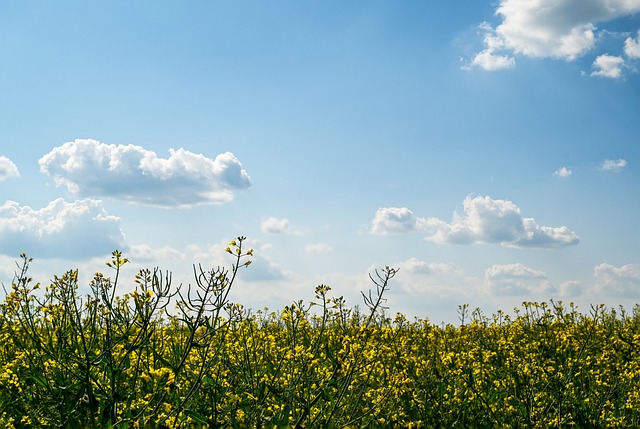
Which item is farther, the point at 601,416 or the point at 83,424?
the point at 601,416

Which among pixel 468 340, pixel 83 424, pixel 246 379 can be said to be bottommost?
pixel 83 424

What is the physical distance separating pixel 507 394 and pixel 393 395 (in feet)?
6.15

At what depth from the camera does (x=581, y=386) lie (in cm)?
708

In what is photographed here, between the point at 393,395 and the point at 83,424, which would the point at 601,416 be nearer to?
the point at 393,395

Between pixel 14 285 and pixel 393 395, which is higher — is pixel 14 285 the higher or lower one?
the higher one

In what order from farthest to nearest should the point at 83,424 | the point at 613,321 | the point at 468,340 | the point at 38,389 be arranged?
1. the point at 613,321
2. the point at 468,340
3. the point at 38,389
4. the point at 83,424

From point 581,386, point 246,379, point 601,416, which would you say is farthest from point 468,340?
point 246,379

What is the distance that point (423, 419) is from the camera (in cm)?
602

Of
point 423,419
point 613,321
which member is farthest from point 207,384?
point 613,321

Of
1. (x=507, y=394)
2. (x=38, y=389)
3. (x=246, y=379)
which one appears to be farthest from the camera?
(x=507, y=394)

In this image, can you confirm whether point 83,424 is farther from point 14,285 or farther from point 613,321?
point 613,321

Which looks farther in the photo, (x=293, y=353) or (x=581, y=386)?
(x=581, y=386)

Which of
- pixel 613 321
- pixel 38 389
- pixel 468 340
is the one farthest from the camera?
pixel 613 321

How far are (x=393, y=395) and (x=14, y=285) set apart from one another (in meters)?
3.76
